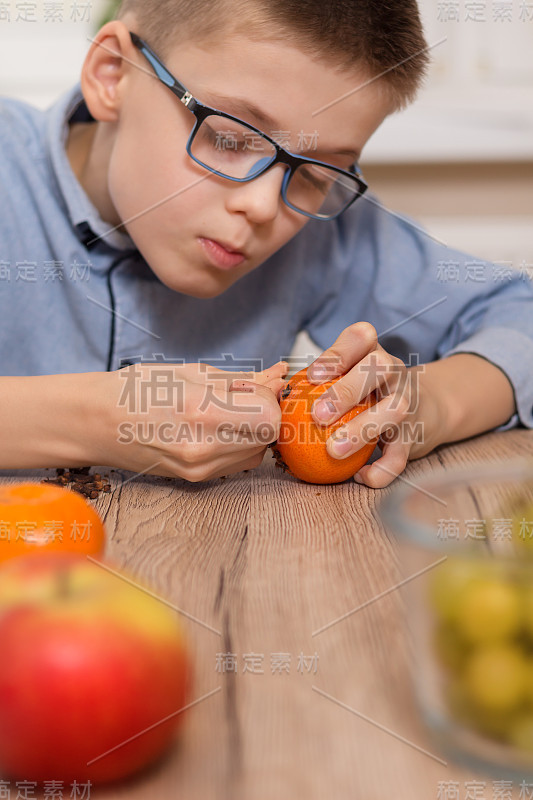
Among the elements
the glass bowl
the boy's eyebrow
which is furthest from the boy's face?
the glass bowl

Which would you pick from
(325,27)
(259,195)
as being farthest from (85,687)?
(325,27)

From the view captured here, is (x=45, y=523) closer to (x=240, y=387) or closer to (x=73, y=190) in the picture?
(x=240, y=387)

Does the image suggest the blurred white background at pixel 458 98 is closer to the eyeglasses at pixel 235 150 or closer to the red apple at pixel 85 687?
the eyeglasses at pixel 235 150

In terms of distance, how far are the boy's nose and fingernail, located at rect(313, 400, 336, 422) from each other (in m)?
0.27

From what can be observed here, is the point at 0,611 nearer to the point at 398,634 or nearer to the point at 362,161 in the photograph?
the point at 398,634

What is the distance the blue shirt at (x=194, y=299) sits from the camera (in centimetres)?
119

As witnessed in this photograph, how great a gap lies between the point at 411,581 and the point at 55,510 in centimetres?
31

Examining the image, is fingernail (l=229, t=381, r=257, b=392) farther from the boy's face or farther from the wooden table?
the boy's face

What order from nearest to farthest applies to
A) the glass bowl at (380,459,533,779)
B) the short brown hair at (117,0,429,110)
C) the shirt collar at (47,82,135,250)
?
the glass bowl at (380,459,533,779)
the short brown hair at (117,0,429,110)
the shirt collar at (47,82,135,250)

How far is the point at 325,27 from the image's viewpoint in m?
0.86

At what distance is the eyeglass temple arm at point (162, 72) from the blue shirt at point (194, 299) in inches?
10.2

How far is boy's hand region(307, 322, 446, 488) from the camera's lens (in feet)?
2.58

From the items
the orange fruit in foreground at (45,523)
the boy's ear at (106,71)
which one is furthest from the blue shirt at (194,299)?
the orange fruit in foreground at (45,523)

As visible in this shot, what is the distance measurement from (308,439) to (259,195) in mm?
308
